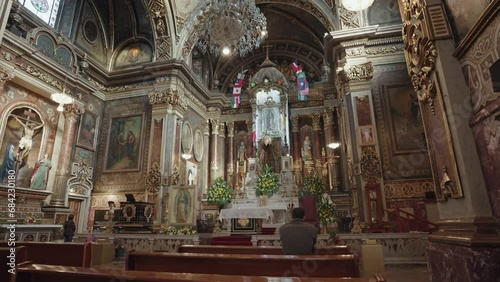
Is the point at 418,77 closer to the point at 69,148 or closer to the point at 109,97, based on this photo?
the point at 69,148

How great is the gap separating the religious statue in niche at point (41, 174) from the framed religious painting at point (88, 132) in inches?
74.8

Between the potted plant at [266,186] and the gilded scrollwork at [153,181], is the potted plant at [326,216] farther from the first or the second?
the gilded scrollwork at [153,181]

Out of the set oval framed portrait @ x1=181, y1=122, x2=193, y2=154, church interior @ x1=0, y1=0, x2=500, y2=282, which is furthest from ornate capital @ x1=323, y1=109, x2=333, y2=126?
oval framed portrait @ x1=181, y1=122, x2=193, y2=154

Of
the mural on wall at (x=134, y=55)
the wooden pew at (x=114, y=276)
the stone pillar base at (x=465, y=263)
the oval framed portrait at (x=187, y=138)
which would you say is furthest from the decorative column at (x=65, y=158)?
the stone pillar base at (x=465, y=263)

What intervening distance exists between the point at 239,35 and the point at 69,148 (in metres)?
8.14

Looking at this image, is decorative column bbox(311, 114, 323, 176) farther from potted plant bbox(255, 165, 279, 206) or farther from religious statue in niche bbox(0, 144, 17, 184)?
religious statue in niche bbox(0, 144, 17, 184)

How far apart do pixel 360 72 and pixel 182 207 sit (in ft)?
24.2

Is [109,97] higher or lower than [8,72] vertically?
higher

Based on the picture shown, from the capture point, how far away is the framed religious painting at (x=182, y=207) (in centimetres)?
908

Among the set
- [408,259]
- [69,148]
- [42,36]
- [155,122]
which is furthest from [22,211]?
[408,259]

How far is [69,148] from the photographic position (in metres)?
11.3

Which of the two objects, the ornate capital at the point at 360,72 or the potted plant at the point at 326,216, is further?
the ornate capital at the point at 360,72

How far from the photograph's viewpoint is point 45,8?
11.0 meters

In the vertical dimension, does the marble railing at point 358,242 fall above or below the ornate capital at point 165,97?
below
